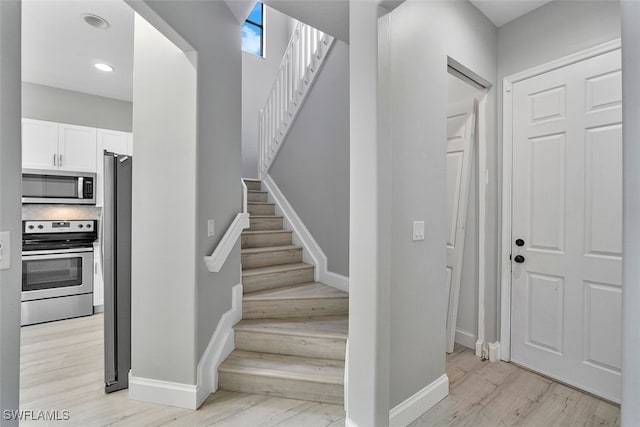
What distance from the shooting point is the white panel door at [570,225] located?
2.07 m

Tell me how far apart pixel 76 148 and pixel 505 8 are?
15.6 ft

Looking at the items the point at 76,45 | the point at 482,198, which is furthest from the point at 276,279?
the point at 76,45

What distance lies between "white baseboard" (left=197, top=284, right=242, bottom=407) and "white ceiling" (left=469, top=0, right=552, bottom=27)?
2.92m

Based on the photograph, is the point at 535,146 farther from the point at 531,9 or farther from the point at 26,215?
the point at 26,215

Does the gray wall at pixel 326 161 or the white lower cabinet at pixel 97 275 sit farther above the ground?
the gray wall at pixel 326 161

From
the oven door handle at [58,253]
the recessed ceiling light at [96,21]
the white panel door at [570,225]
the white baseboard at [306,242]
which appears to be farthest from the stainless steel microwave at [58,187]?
the white panel door at [570,225]

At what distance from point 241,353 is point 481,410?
166 centimetres

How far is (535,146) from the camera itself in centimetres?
245

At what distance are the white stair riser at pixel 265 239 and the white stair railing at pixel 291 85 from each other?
3.35 ft

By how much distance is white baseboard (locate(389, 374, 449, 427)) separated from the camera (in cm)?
179

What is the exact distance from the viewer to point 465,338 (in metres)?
2.86

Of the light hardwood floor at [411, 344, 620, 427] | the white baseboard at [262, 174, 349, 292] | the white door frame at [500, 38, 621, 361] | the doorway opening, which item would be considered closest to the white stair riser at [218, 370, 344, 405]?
the light hardwood floor at [411, 344, 620, 427]

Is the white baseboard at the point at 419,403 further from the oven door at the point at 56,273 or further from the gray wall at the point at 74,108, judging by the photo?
the gray wall at the point at 74,108

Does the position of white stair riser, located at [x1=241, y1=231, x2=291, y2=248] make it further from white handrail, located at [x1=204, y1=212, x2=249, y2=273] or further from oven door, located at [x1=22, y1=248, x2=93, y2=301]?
oven door, located at [x1=22, y1=248, x2=93, y2=301]
